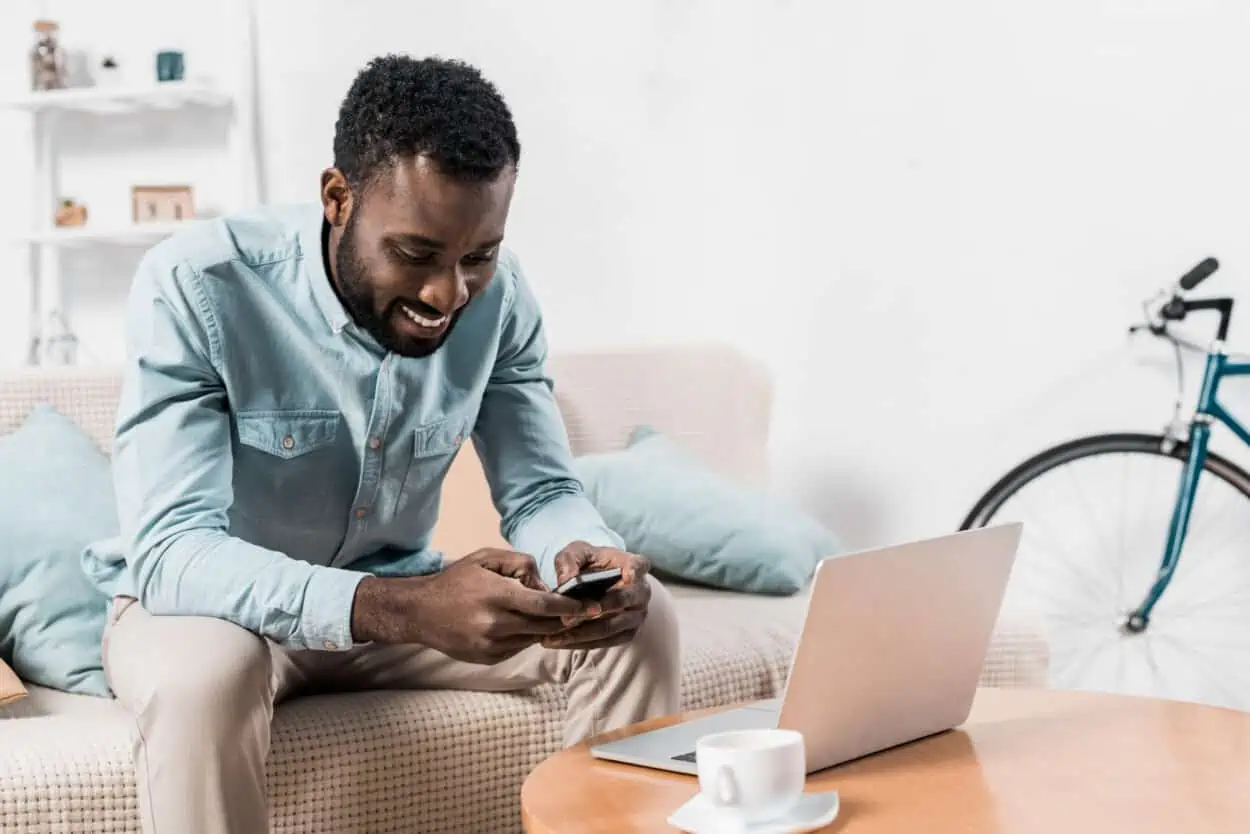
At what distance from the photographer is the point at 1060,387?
115 inches

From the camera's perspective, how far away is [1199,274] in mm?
2627


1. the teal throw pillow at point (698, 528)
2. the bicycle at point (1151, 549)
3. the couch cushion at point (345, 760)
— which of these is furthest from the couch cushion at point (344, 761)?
the bicycle at point (1151, 549)

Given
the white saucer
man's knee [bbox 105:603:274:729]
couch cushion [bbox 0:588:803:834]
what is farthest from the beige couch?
the white saucer

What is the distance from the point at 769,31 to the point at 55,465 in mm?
1874

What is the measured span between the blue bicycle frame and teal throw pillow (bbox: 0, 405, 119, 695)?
1.78m

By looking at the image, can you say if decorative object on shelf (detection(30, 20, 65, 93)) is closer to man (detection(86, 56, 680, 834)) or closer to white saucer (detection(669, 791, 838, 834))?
man (detection(86, 56, 680, 834))

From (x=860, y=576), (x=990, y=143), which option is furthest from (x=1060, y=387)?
(x=860, y=576)

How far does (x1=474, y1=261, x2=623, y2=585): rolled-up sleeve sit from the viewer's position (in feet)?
5.62

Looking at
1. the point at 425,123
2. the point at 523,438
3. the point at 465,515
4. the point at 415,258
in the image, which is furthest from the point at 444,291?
the point at 465,515

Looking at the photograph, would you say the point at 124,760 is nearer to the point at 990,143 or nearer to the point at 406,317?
the point at 406,317

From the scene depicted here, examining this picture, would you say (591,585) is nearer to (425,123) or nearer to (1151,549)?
(425,123)

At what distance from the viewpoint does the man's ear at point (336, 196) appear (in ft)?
5.12

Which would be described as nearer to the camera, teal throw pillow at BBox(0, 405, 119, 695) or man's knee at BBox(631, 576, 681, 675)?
man's knee at BBox(631, 576, 681, 675)

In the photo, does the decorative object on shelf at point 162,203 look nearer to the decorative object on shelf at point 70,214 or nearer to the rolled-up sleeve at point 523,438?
the decorative object on shelf at point 70,214
